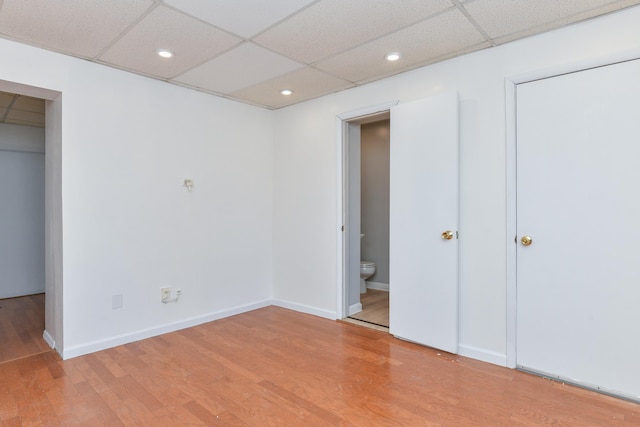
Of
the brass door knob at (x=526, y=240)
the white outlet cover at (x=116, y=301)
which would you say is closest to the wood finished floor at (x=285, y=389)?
the white outlet cover at (x=116, y=301)

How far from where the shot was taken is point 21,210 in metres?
4.89

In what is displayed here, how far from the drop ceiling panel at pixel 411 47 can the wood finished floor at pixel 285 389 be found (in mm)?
2395

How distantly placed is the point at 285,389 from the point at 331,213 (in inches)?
76.1

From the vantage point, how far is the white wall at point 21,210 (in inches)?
186

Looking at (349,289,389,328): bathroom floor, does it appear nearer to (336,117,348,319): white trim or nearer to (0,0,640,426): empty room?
(0,0,640,426): empty room

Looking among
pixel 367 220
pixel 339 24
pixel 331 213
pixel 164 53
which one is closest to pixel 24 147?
pixel 164 53

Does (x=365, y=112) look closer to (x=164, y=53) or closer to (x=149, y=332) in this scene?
(x=164, y=53)

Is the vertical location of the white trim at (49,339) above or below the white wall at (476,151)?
below

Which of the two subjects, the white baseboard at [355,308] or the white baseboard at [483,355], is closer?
the white baseboard at [483,355]

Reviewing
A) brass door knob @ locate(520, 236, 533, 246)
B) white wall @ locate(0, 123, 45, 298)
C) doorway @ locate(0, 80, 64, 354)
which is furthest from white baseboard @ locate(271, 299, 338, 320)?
white wall @ locate(0, 123, 45, 298)

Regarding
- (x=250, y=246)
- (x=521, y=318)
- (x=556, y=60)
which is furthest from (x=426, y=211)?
(x=250, y=246)

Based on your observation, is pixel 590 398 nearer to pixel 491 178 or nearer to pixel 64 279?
pixel 491 178

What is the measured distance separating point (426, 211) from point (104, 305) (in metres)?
2.85

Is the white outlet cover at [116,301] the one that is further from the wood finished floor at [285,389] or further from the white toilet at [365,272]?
the white toilet at [365,272]
